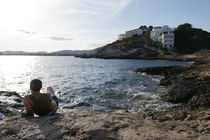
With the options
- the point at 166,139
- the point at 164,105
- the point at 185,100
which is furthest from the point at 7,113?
the point at 185,100

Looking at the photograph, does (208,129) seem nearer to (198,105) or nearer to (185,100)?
(198,105)

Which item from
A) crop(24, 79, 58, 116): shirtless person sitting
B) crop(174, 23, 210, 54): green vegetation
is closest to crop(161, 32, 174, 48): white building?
crop(174, 23, 210, 54): green vegetation

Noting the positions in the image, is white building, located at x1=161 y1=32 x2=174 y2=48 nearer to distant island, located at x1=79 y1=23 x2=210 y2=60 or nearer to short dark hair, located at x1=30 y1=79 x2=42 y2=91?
distant island, located at x1=79 y1=23 x2=210 y2=60

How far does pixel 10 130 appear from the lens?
146 inches

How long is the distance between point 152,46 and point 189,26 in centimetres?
3090

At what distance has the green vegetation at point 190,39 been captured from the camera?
324ft

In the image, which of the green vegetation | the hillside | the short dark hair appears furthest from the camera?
the green vegetation

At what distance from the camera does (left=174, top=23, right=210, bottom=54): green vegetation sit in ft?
324

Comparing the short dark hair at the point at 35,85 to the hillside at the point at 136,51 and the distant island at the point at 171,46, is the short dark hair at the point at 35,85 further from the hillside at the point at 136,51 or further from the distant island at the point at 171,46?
the hillside at the point at 136,51

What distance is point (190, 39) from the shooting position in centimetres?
10112

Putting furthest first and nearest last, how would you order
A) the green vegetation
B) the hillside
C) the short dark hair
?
the green vegetation, the hillside, the short dark hair

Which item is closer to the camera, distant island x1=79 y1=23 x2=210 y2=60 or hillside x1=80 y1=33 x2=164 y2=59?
distant island x1=79 y1=23 x2=210 y2=60

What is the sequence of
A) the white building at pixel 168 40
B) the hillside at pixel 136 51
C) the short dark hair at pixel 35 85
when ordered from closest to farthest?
the short dark hair at pixel 35 85 → the hillside at pixel 136 51 → the white building at pixel 168 40

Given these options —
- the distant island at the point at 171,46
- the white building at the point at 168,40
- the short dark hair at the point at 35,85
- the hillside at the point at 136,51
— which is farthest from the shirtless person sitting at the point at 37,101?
the white building at the point at 168,40
